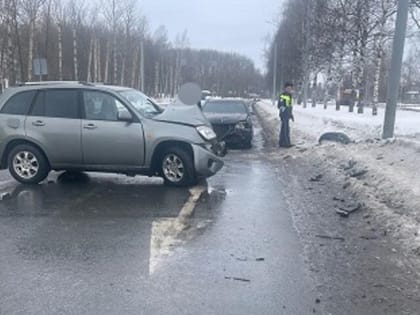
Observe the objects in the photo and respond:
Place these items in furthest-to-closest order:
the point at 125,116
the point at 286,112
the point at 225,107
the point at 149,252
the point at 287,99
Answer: the point at 225,107 < the point at 287,99 < the point at 286,112 < the point at 125,116 < the point at 149,252

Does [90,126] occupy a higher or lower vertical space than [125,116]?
lower

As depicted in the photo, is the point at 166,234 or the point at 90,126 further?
the point at 90,126

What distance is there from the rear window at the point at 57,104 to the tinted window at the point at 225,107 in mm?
8092

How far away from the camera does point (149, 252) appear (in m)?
5.25

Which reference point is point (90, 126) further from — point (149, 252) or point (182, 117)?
point (149, 252)

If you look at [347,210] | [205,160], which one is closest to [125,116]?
[205,160]

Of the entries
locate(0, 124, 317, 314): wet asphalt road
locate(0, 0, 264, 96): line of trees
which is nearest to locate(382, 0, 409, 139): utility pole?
locate(0, 124, 317, 314): wet asphalt road

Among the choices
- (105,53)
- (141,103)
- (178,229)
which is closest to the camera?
(178,229)

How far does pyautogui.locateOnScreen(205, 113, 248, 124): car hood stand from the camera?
51.5 ft

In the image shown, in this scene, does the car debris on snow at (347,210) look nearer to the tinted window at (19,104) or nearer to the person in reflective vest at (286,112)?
the tinted window at (19,104)

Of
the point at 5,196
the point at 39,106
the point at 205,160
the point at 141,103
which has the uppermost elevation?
the point at 141,103

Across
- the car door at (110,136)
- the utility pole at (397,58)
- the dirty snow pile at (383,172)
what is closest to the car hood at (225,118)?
the dirty snow pile at (383,172)

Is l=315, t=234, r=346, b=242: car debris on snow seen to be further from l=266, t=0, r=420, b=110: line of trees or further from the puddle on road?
l=266, t=0, r=420, b=110: line of trees

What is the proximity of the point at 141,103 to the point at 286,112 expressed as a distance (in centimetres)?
729
